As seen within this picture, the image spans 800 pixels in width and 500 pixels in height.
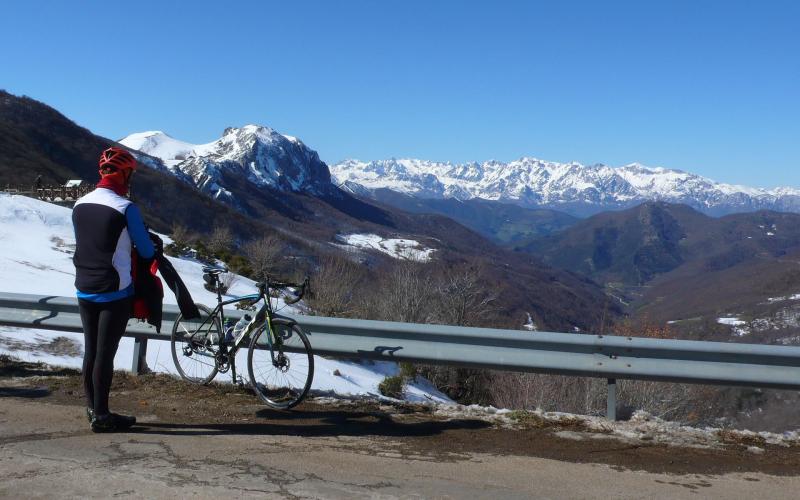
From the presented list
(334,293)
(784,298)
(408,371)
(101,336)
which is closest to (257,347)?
(101,336)

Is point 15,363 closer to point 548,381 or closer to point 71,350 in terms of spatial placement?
point 71,350

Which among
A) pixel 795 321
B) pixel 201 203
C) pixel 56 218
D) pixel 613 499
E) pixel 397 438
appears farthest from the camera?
pixel 201 203

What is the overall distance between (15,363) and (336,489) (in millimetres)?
5150

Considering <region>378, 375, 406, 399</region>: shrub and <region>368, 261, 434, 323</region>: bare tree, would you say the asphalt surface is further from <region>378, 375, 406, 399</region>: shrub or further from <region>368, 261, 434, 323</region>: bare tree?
<region>368, 261, 434, 323</region>: bare tree

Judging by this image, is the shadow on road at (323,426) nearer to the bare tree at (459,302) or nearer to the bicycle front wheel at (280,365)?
the bicycle front wheel at (280,365)

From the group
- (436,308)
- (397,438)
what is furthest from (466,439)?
(436,308)

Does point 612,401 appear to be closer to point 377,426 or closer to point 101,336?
point 377,426

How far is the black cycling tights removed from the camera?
204 inches

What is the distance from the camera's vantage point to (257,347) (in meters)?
6.31

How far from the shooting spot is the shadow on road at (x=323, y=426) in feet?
18.1

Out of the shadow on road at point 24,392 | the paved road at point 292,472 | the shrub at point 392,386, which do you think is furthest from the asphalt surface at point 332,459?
the shrub at point 392,386

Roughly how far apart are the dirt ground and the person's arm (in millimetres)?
1399

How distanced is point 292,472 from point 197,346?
267cm

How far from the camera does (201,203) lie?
118 meters
